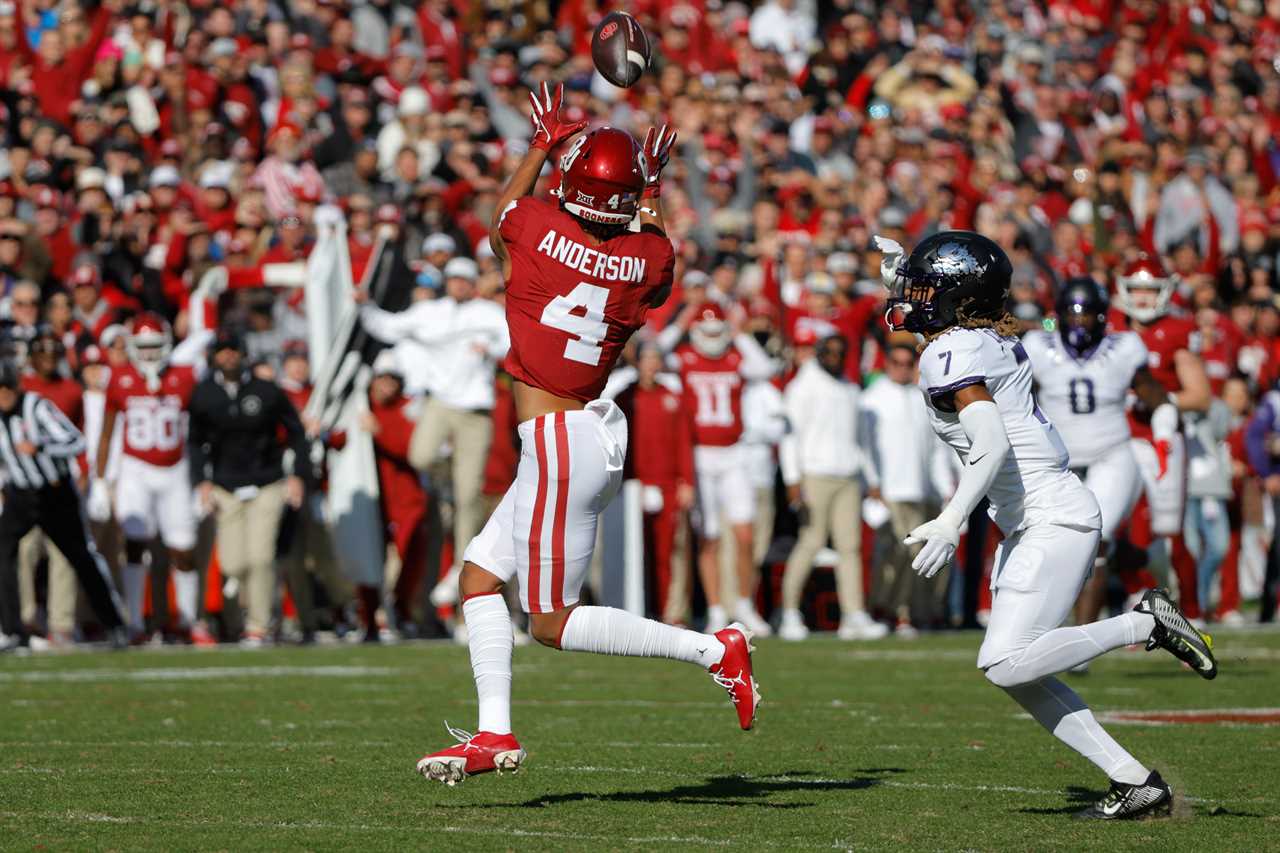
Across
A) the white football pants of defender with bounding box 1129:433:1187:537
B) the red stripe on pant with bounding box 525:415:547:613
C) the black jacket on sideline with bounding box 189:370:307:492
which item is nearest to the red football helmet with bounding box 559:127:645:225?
the red stripe on pant with bounding box 525:415:547:613

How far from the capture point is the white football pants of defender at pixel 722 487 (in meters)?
14.7

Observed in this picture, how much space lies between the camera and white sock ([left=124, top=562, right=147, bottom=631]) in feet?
45.5

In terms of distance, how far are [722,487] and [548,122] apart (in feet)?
26.4

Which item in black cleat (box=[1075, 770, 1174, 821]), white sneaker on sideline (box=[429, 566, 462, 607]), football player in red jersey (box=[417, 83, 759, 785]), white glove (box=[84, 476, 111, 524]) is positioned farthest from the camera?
white sneaker on sideline (box=[429, 566, 462, 607])

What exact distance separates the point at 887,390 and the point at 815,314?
978 mm

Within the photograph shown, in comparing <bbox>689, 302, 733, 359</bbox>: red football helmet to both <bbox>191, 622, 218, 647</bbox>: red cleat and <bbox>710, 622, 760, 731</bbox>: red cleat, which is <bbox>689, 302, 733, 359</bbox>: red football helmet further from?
<bbox>710, 622, 760, 731</bbox>: red cleat

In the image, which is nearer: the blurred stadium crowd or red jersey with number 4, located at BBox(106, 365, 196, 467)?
red jersey with number 4, located at BBox(106, 365, 196, 467)

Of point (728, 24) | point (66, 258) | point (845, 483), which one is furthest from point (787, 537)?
point (728, 24)

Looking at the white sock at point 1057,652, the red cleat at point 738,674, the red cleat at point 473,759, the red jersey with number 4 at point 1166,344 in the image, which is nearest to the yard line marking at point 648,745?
the red cleat at point 738,674

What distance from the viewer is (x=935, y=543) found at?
573 centimetres

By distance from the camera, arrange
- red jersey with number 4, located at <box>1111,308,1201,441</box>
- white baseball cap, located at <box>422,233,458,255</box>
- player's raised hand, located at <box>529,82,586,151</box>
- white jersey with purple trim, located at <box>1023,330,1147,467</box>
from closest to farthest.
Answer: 1. player's raised hand, located at <box>529,82,586,151</box>
2. white jersey with purple trim, located at <box>1023,330,1147,467</box>
3. red jersey with number 4, located at <box>1111,308,1201,441</box>
4. white baseball cap, located at <box>422,233,458,255</box>

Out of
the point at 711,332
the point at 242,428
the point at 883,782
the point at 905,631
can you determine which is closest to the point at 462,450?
the point at 242,428

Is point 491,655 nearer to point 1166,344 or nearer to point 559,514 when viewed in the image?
point 559,514

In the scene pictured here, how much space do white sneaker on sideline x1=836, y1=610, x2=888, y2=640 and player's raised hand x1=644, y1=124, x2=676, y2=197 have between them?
7690 mm
